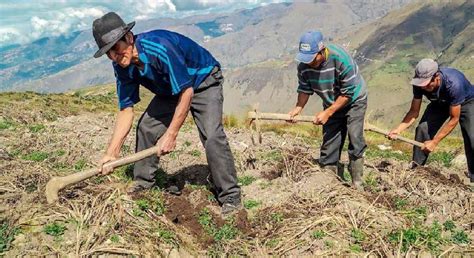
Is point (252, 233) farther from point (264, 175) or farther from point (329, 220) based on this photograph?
point (264, 175)

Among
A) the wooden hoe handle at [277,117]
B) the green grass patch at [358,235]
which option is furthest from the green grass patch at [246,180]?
the green grass patch at [358,235]

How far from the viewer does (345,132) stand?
8.25 meters

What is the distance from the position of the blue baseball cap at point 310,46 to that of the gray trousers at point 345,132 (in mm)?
1461

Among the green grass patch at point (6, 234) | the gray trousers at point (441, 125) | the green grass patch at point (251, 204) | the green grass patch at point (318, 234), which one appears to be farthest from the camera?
the gray trousers at point (441, 125)

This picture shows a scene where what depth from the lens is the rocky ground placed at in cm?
509

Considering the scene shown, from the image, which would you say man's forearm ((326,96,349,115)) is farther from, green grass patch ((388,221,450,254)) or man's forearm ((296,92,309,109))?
green grass patch ((388,221,450,254))

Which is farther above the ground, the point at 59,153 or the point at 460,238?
the point at 460,238

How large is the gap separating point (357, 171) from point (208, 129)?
11.2 ft

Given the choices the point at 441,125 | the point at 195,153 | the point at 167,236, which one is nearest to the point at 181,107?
the point at 167,236

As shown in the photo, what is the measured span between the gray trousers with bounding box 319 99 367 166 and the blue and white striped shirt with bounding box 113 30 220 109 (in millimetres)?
2756

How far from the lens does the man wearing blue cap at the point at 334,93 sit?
269 inches

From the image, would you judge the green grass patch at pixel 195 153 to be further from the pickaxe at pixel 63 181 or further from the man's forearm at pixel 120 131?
the pickaxe at pixel 63 181

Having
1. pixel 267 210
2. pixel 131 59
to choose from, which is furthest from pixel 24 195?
pixel 267 210

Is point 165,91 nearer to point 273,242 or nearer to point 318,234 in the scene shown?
point 273,242
